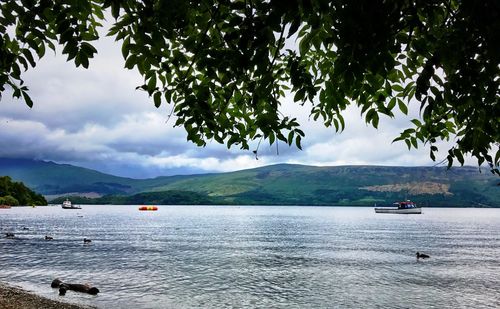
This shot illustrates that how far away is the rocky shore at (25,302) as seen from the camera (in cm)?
2817

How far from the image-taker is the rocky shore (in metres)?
28.2

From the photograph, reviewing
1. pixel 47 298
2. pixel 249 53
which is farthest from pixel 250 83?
pixel 47 298

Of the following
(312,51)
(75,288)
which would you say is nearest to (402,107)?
(312,51)

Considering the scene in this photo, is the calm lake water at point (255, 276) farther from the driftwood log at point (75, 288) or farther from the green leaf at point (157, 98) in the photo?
the green leaf at point (157, 98)

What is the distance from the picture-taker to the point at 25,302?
97.3ft

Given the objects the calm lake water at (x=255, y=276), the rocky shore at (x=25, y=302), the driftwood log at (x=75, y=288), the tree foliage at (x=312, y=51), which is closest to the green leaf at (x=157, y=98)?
the tree foliage at (x=312, y=51)

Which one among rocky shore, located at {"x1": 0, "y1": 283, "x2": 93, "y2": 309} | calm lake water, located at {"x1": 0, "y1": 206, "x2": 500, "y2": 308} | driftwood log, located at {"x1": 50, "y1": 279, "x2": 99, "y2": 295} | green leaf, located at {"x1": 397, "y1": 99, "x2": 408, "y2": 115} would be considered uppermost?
green leaf, located at {"x1": 397, "y1": 99, "x2": 408, "y2": 115}

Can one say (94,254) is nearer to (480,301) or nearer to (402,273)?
(402,273)

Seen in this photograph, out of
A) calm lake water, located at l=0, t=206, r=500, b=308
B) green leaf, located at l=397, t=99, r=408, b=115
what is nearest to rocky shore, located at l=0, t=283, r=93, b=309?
calm lake water, located at l=0, t=206, r=500, b=308

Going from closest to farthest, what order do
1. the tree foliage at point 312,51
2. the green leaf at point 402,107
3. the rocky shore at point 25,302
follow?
1. the tree foliage at point 312,51
2. the green leaf at point 402,107
3. the rocky shore at point 25,302

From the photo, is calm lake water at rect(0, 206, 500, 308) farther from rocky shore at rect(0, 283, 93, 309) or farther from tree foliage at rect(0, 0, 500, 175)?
tree foliage at rect(0, 0, 500, 175)

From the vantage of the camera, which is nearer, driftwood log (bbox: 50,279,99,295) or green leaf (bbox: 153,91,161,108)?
green leaf (bbox: 153,91,161,108)

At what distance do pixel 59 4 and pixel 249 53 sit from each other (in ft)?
8.76

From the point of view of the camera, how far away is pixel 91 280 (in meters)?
43.7
